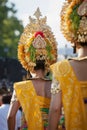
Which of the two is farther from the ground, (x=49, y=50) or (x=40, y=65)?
(x=49, y=50)

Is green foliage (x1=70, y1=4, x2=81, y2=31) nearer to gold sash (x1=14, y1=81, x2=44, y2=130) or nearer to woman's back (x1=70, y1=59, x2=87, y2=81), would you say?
woman's back (x1=70, y1=59, x2=87, y2=81)

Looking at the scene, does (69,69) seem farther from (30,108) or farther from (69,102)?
(30,108)

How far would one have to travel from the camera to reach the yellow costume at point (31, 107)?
814cm

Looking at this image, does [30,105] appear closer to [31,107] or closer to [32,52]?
[31,107]

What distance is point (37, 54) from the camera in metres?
8.45

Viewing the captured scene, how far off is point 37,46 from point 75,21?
6.85 feet

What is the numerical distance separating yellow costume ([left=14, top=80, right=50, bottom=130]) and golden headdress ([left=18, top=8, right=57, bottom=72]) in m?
0.33

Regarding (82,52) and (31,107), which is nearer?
(82,52)

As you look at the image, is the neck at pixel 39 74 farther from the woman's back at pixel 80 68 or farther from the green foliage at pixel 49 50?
the woman's back at pixel 80 68

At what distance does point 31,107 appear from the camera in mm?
8188

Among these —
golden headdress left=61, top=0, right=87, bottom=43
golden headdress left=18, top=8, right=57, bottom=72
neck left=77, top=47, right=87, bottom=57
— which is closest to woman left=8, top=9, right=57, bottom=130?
golden headdress left=18, top=8, right=57, bottom=72

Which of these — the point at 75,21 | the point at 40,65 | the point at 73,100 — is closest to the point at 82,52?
the point at 75,21

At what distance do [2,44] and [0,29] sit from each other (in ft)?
6.38

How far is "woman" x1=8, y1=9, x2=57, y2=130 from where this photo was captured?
8.14m
